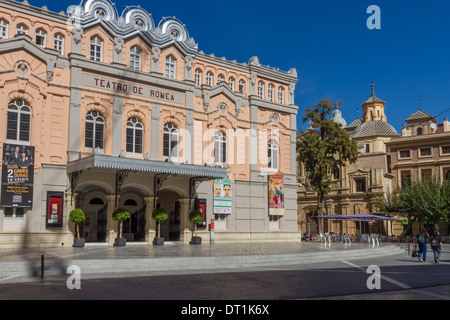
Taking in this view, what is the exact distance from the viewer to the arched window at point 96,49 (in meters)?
32.9

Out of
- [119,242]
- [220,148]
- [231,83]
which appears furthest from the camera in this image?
[231,83]

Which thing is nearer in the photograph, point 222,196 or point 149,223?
point 149,223

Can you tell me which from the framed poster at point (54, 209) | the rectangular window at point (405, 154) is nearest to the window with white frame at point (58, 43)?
the framed poster at point (54, 209)

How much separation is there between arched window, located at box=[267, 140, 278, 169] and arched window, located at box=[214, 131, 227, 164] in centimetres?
439

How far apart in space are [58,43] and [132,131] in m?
7.39

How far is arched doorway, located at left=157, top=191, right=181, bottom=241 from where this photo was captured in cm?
3622

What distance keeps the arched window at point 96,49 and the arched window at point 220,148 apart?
1058 centimetres

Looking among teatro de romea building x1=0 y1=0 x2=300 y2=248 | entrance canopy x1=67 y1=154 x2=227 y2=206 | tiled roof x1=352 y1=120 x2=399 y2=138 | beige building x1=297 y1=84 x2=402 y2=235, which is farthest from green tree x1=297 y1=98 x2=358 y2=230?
tiled roof x1=352 y1=120 x2=399 y2=138

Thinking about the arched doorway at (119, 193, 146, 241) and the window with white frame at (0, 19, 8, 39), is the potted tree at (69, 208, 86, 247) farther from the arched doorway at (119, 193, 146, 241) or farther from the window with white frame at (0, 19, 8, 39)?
the window with white frame at (0, 19, 8, 39)

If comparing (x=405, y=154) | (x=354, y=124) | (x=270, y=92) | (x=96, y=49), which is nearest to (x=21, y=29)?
(x=96, y=49)

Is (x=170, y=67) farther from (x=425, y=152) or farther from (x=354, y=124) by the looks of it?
(x=354, y=124)

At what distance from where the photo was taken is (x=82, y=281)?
16.5 m

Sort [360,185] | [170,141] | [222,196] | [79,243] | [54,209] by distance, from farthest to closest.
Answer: [360,185], [222,196], [170,141], [54,209], [79,243]

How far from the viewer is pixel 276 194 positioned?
132 feet
